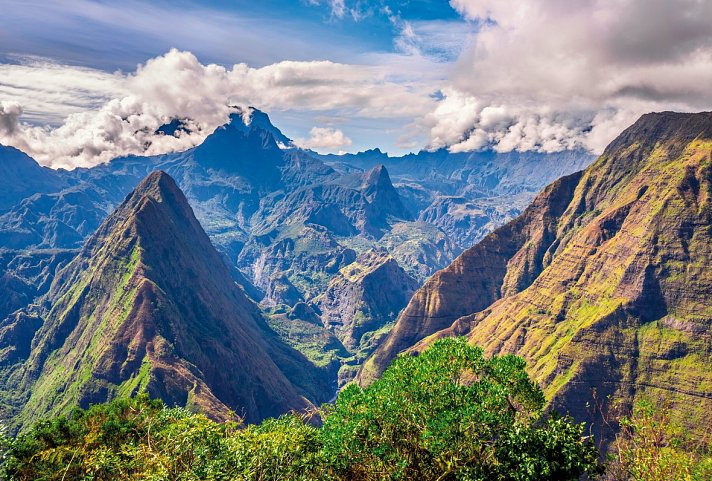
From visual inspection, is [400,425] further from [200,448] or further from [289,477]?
→ [200,448]

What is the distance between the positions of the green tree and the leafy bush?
0.10 meters

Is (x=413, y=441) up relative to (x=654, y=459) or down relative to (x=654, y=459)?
down

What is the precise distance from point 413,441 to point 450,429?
585 cm

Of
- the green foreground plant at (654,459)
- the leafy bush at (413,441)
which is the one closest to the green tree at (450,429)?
the leafy bush at (413,441)

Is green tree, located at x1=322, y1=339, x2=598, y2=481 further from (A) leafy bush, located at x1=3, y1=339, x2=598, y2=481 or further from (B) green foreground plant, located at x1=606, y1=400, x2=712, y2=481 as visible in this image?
(B) green foreground plant, located at x1=606, y1=400, x2=712, y2=481

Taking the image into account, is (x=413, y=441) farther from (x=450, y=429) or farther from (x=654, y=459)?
(x=654, y=459)

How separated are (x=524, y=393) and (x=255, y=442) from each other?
89.9ft

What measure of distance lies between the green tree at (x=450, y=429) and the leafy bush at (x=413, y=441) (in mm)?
100

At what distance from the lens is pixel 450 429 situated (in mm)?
39531

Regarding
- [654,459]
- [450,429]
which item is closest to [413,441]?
[450,429]

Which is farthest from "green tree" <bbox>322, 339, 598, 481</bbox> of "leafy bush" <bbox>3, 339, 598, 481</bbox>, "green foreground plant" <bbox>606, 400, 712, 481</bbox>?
"green foreground plant" <bbox>606, 400, 712, 481</bbox>

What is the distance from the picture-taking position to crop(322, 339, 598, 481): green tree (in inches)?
1542

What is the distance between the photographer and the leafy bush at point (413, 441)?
39.2 meters

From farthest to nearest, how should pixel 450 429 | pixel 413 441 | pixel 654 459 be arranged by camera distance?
pixel 413 441
pixel 654 459
pixel 450 429
